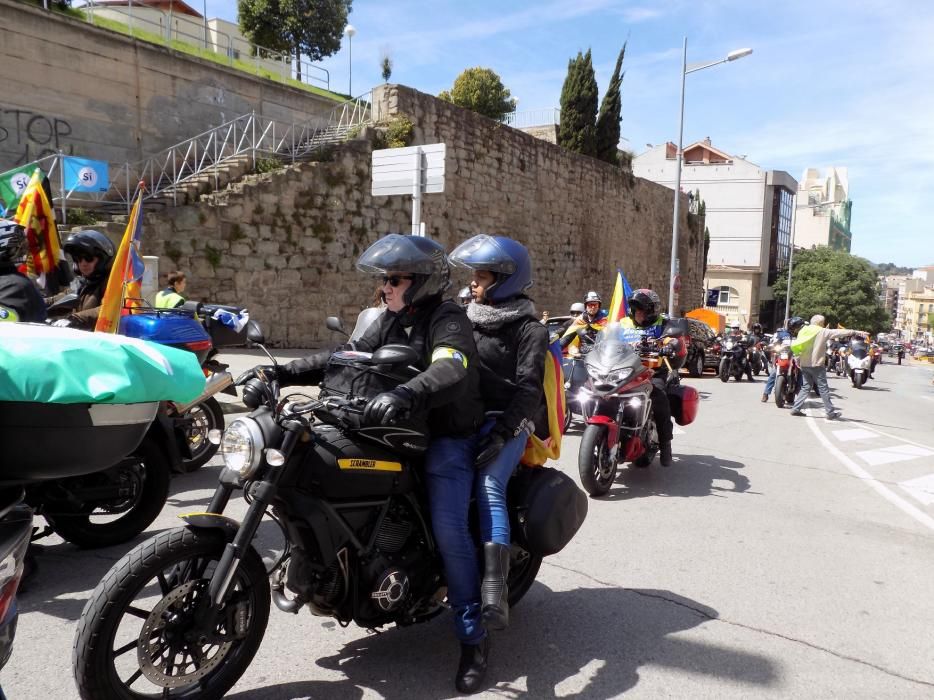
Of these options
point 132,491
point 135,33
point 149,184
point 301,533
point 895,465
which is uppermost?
point 135,33

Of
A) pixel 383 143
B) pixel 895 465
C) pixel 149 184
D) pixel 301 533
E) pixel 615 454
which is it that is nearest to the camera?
pixel 301 533

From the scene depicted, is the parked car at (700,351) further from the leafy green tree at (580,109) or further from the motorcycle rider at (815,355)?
the leafy green tree at (580,109)

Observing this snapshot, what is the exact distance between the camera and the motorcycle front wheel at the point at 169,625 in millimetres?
2381

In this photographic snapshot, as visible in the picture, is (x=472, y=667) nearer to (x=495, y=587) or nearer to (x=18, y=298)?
(x=495, y=587)

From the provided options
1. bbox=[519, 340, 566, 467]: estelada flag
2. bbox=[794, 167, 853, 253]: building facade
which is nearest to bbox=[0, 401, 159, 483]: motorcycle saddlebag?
bbox=[519, 340, 566, 467]: estelada flag

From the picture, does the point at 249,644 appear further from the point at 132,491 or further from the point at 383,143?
the point at 383,143

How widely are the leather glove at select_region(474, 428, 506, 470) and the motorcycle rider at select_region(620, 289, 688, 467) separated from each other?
4.03 metres

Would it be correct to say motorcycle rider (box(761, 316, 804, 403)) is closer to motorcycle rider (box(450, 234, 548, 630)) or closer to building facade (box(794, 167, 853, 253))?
motorcycle rider (box(450, 234, 548, 630))

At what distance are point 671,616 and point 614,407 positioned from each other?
276cm

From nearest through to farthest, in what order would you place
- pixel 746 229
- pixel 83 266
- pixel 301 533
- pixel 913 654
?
pixel 301 533
pixel 913 654
pixel 83 266
pixel 746 229

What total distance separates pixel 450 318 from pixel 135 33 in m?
18.5

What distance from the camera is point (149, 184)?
15.5 meters

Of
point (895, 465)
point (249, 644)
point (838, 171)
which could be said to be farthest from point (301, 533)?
point (838, 171)

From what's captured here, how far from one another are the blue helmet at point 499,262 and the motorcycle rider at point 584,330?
18.5ft
